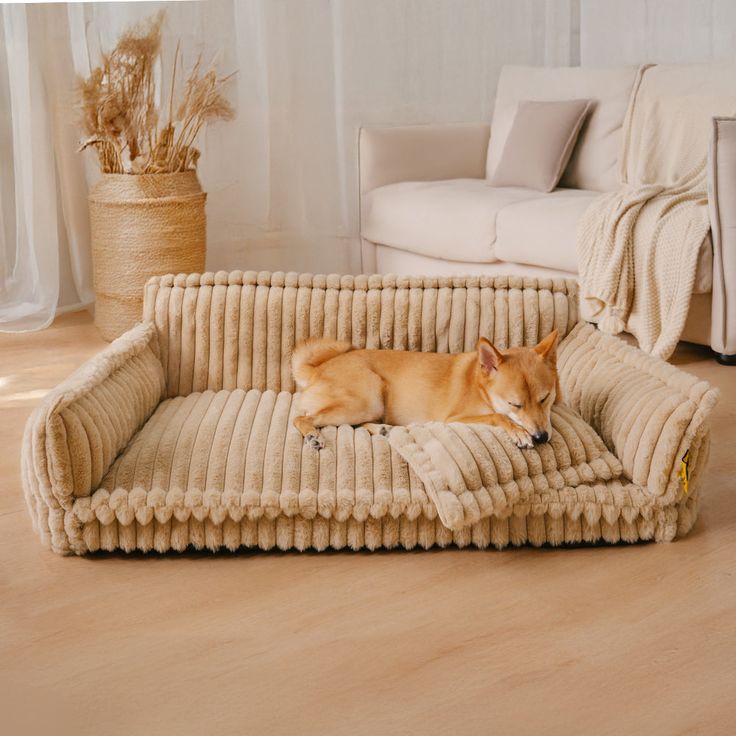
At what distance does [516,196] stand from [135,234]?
1.35m

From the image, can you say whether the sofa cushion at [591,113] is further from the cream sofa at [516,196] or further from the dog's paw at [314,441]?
the dog's paw at [314,441]

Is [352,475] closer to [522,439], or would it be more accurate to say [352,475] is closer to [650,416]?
[522,439]

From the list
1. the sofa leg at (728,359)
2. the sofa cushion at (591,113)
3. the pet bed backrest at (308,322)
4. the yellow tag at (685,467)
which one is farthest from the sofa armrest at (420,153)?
the yellow tag at (685,467)

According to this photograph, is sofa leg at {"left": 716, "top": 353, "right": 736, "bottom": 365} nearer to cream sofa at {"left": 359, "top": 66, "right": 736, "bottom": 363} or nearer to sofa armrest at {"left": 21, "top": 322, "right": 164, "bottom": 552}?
cream sofa at {"left": 359, "top": 66, "right": 736, "bottom": 363}

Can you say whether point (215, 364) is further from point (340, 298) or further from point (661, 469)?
point (661, 469)

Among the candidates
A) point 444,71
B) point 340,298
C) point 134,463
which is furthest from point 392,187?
point 134,463

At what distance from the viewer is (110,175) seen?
3.56m

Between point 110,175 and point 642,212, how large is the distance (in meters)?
1.78

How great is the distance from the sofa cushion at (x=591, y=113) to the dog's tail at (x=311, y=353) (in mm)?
1891

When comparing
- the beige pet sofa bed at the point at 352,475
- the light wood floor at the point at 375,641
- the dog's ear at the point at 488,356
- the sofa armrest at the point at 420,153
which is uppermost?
the sofa armrest at the point at 420,153

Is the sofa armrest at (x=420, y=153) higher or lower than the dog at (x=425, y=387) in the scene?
higher

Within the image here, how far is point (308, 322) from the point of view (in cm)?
223

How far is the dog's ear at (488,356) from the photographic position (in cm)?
190

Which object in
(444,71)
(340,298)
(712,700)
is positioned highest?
(444,71)
